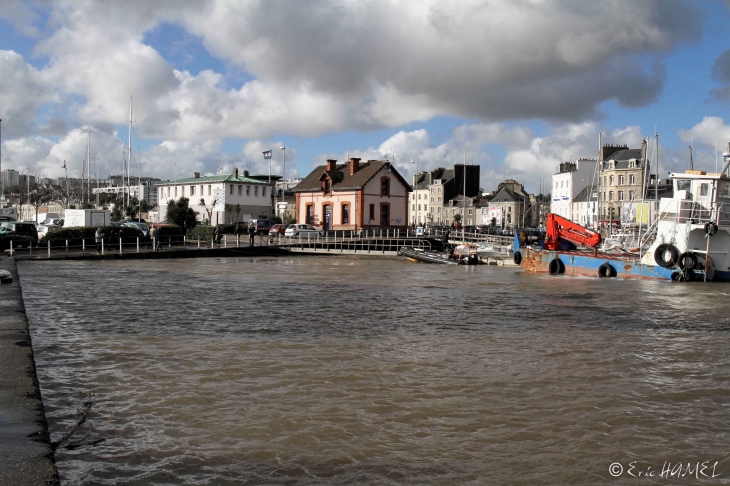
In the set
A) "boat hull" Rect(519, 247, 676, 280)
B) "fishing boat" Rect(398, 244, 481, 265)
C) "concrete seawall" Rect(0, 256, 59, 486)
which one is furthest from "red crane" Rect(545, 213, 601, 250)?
"concrete seawall" Rect(0, 256, 59, 486)

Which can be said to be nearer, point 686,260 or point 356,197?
point 686,260

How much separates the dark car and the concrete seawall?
94.8ft

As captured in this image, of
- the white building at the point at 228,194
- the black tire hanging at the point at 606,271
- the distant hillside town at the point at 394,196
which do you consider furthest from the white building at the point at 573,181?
the black tire hanging at the point at 606,271

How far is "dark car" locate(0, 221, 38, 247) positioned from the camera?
36.5 meters

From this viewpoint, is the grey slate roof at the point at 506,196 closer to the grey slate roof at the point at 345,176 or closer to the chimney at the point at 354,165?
the grey slate roof at the point at 345,176

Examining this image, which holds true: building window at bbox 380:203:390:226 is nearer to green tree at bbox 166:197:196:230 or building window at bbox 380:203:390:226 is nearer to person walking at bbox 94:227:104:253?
green tree at bbox 166:197:196:230

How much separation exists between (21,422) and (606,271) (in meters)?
29.6

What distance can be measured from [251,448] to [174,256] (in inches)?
1325

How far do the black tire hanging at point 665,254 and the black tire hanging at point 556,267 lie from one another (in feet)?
17.2

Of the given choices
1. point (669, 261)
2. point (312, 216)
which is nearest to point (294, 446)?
point (669, 261)

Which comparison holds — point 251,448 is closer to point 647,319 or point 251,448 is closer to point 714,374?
point 714,374

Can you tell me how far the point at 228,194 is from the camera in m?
75.4

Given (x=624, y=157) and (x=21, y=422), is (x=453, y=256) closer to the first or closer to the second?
(x=21, y=422)

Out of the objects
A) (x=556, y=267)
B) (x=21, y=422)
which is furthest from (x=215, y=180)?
(x=21, y=422)
